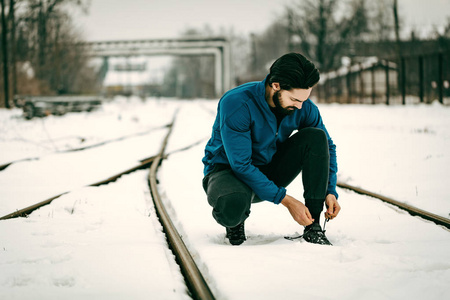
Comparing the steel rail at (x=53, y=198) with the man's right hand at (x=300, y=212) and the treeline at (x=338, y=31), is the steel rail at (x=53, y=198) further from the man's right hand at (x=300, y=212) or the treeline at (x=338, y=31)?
the treeline at (x=338, y=31)

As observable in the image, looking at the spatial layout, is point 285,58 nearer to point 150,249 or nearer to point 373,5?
point 150,249

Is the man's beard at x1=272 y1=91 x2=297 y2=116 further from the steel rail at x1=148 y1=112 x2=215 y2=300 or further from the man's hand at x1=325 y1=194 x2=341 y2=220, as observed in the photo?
the steel rail at x1=148 y1=112 x2=215 y2=300

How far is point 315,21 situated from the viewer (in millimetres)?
41750

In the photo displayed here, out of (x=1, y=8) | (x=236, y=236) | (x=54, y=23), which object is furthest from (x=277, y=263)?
(x=54, y=23)

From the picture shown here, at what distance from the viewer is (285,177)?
10.6 feet

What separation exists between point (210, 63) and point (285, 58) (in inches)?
3421

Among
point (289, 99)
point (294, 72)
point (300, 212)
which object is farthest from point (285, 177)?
point (294, 72)

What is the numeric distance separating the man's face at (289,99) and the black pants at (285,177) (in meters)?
0.31

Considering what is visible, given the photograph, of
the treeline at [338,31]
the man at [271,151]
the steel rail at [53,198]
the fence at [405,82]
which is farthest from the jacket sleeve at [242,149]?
the treeline at [338,31]

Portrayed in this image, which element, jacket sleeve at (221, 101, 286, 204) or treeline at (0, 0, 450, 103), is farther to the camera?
treeline at (0, 0, 450, 103)

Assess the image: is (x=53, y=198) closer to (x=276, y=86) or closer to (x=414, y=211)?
(x=276, y=86)

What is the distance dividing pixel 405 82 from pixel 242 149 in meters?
17.5

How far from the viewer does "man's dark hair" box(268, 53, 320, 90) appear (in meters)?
2.63

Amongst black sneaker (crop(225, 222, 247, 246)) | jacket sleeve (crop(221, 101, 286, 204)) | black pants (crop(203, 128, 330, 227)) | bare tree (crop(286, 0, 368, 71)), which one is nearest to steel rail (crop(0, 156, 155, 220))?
black pants (crop(203, 128, 330, 227))
